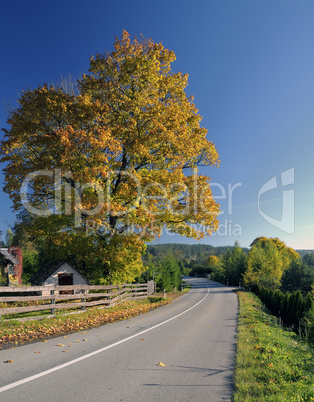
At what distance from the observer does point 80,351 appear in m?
6.38

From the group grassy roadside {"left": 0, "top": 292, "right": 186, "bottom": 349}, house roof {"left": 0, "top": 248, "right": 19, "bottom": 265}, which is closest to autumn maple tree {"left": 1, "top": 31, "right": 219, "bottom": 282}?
grassy roadside {"left": 0, "top": 292, "right": 186, "bottom": 349}

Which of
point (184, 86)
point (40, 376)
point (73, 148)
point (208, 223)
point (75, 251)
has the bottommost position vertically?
point (40, 376)

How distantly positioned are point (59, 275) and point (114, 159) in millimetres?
13575

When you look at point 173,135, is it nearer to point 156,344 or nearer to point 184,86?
point 184,86

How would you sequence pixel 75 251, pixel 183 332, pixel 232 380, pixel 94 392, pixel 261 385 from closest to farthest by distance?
1. pixel 94 392
2. pixel 261 385
3. pixel 232 380
4. pixel 183 332
5. pixel 75 251

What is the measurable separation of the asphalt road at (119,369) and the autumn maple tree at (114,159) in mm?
6561

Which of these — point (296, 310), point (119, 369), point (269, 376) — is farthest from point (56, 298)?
point (296, 310)

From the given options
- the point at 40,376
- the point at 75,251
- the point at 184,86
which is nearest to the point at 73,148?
the point at 75,251

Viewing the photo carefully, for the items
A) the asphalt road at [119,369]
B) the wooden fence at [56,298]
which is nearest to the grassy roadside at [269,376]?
the asphalt road at [119,369]

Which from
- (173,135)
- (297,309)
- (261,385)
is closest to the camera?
(261,385)

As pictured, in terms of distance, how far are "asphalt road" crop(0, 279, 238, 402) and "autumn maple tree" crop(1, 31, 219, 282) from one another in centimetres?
656

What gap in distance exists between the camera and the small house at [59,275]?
2205 centimetres

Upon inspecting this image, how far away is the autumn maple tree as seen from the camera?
13.2 m

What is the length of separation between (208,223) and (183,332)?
23.8 ft
